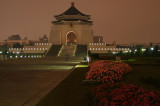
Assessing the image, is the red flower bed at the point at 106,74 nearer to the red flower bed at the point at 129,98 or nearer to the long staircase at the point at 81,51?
the red flower bed at the point at 129,98

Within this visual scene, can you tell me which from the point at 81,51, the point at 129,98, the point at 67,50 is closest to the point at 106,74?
the point at 129,98

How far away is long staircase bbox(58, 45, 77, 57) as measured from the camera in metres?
48.4

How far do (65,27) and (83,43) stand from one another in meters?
6.59

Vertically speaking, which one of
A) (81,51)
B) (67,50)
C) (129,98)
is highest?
(67,50)

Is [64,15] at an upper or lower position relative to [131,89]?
upper

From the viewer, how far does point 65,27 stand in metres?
58.8

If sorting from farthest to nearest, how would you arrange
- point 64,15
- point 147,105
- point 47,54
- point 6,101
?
point 64,15
point 47,54
point 6,101
point 147,105

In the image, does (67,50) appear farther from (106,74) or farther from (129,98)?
(129,98)

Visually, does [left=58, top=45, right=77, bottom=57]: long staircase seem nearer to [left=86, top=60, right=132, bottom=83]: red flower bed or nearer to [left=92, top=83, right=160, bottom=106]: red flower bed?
[left=86, top=60, right=132, bottom=83]: red flower bed

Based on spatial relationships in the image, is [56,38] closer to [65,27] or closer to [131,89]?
[65,27]

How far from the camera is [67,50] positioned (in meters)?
51.3

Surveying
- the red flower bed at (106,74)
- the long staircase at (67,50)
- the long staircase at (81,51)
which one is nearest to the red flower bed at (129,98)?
the red flower bed at (106,74)

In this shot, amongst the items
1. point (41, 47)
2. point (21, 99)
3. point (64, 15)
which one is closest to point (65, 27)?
point (64, 15)

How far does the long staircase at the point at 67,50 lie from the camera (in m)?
48.4
